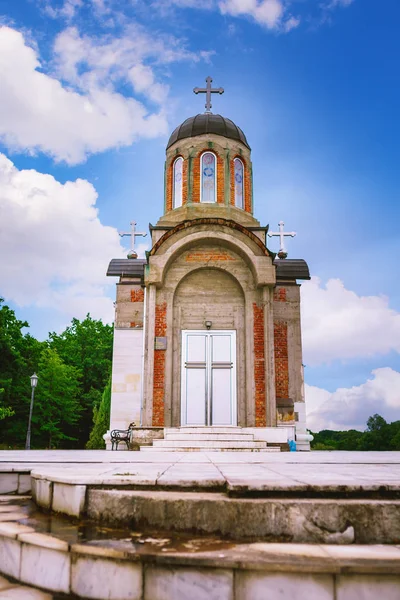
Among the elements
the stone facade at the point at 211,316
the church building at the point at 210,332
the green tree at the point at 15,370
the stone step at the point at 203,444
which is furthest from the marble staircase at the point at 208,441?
the green tree at the point at 15,370

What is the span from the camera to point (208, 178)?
60.2ft

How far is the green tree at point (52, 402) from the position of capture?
122ft

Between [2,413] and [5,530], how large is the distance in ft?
99.1

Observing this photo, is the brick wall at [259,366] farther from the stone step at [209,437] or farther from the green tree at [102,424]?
the green tree at [102,424]

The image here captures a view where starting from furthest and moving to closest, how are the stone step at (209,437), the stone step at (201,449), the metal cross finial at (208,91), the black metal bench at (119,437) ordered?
1. the metal cross finial at (208,91)
2. the black metal bench at (119,437)
3. the stone step at (209,437)
4. the stone step at (201,449)

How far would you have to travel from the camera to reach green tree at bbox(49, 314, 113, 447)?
43.2m

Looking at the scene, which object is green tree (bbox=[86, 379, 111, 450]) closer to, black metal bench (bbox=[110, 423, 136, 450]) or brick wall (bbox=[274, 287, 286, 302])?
black metal bench (bbox=[110, 423, 136, 450])

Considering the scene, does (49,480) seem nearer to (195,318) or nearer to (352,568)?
(352,568)

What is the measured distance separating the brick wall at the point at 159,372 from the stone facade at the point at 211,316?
29mm

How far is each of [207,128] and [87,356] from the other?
32.3 m

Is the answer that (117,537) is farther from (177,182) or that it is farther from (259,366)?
(177,182)

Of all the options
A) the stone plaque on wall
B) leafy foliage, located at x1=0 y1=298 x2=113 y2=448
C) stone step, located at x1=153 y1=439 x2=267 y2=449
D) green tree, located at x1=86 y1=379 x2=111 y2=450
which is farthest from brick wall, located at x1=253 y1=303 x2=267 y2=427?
leafy foliage, located at x1=0 y1=298 x2=113 y2=448

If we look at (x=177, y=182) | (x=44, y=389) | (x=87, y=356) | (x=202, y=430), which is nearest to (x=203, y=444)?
(x=202, y=430)

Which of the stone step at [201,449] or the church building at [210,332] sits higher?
the church building at [210,332]
